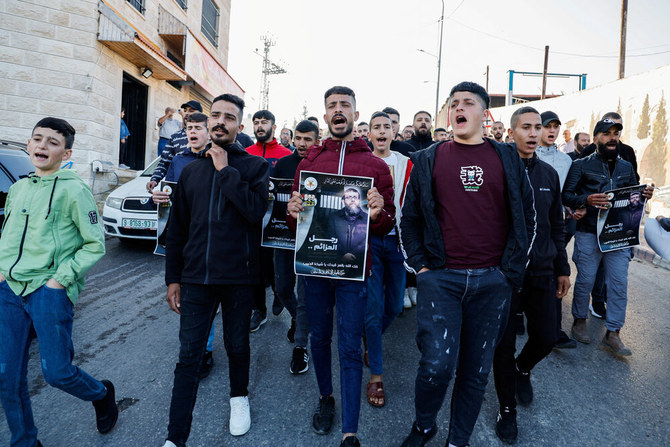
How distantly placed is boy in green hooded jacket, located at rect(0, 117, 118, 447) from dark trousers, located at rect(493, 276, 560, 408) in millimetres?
2631

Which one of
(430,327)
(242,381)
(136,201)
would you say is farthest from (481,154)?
(136,201)

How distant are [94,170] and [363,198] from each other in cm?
1015

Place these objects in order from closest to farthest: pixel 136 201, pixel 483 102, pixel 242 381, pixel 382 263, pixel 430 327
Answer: pixel 430 327, pixel 483 102, pixel 242 381, pixel 382 263, pixel 136 201

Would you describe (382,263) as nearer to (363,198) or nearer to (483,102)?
(363,198)

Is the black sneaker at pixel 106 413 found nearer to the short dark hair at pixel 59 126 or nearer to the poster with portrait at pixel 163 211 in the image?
the poster with portrait at pixel 163 211

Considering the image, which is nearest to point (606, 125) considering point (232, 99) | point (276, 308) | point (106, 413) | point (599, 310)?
point (599, 310)

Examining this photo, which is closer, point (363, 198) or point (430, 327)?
point (430, 327)

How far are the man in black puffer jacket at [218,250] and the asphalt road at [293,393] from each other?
1.31 feet

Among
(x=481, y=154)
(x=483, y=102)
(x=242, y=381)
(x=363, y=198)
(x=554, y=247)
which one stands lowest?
(x=242, y=381)

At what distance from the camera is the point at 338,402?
2.94 m

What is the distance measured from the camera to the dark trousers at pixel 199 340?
2301 mm

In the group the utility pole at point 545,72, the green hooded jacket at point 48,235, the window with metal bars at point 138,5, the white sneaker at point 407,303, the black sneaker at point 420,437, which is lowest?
the black sneaker at point 420,437

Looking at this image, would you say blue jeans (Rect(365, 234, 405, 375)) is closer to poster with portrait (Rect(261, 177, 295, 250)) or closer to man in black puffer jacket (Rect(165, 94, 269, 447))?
poster with portrait (Rect(261, 177, 295, 250))

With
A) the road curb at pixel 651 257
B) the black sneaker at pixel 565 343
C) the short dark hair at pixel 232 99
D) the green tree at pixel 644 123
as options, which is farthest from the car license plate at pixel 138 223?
the green tree at pixel 644 123
